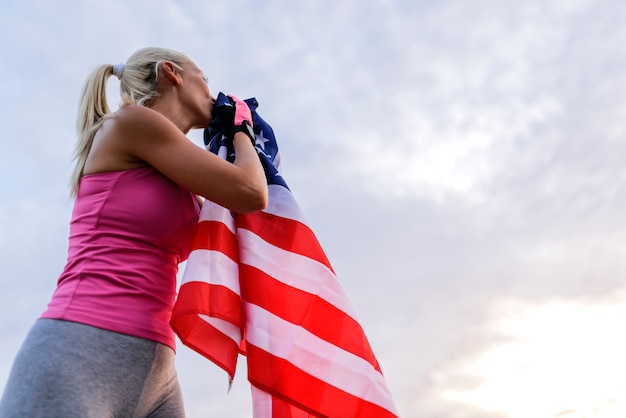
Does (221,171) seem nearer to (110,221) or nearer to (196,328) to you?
(110,221)

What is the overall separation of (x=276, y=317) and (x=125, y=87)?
4.08ft

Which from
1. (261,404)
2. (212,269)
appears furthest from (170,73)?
(261,404)

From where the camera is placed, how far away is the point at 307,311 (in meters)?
3.28

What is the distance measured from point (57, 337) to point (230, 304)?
2.79ft

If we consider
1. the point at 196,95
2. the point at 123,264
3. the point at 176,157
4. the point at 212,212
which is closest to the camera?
the point at 123,264

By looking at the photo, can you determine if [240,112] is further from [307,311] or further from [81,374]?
[81,374]

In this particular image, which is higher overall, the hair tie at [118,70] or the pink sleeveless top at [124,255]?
the hair tie at [118,70]

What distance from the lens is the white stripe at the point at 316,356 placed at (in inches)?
123

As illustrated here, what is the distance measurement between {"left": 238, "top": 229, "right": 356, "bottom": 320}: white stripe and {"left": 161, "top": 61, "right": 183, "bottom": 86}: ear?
0.75m

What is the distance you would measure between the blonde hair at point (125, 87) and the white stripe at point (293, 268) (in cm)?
79

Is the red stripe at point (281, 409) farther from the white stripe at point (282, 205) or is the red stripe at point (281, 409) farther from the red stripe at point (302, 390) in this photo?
the white stripe at point (282, 205)

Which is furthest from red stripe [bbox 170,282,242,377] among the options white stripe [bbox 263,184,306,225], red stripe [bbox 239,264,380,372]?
white stripe [bbox 263,184,306,225]

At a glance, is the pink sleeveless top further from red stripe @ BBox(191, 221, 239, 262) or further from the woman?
red stripe @ BBox(191, 221, 239, 262)

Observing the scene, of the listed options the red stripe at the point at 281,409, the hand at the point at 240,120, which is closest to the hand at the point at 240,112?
the hand at the point at 240,120
